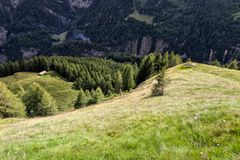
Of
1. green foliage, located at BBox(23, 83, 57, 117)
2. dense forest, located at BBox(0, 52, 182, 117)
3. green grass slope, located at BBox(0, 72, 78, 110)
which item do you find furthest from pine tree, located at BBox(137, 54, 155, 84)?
green foliage, located at BBox(23, 83, 57, 117)

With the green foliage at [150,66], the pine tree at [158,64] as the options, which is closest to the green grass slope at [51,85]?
the green foliage at [150,66]

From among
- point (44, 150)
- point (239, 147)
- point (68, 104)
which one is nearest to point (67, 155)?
point (44, 150)

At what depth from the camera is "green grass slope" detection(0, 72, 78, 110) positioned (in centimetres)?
14988

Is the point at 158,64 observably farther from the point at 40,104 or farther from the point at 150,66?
the point at 40,104

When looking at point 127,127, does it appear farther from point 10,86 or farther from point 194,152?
point 10,86

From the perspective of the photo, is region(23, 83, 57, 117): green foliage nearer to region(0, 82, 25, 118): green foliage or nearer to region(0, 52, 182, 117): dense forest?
region(0, 52, 182, 117): dense forest

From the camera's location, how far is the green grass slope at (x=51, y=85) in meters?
150

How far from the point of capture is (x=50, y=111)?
107938 millimetres

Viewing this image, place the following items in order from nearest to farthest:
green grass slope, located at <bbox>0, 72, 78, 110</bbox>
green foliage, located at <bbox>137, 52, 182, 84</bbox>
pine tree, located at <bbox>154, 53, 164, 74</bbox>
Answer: green foliage, located at <bbox>137, 52, 182, 84</bbox>
pine tree, located at <bbox>154, 53, 164, 74</bbox>
green grass slope, located at <bbox>0, 72, 78, 110</bbox>

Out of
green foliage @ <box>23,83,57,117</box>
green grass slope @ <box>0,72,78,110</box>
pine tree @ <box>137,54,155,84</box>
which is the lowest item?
green grass slope @ <box>0,72,78,110</box>

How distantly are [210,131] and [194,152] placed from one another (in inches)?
74.9

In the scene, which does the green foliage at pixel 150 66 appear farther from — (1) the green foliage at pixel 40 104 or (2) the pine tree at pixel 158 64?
(1) the green foliage at pixel 40 104

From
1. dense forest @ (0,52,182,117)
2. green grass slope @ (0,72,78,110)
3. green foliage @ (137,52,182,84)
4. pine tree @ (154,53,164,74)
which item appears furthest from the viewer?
green grass slope @ (0,72,78,110)

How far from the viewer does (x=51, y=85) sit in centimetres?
17112
